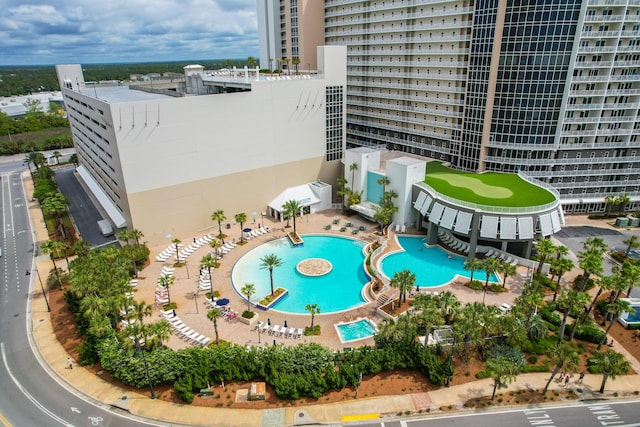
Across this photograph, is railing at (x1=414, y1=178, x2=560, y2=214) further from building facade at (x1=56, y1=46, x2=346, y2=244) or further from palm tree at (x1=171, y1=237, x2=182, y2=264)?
palm tree at (x1=171, y1=237, x2=182, y2=264)

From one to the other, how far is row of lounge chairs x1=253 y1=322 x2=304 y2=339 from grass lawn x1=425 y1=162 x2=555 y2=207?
101 ft

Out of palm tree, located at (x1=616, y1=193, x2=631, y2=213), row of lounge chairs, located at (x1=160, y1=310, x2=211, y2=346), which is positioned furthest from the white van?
palm tree, located at (x1=616, y1=193, x2=631, y2=213)

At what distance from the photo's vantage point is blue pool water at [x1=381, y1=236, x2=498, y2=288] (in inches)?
2021

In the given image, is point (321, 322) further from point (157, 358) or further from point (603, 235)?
point (603, 235)

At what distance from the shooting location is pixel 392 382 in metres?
36.8

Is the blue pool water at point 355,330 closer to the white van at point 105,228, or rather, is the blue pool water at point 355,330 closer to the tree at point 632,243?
the tree at point 632,243

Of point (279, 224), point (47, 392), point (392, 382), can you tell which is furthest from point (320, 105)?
point (47, 392)

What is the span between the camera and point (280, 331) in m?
42.2

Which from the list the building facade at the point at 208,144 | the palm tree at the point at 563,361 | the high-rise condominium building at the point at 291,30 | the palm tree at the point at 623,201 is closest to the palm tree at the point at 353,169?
the building facade at the point at 208,144

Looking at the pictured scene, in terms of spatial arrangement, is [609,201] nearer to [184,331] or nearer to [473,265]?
[473,265]

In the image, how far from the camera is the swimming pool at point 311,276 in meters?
48.3

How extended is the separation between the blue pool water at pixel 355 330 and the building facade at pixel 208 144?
3297 cm

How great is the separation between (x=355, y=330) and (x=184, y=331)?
1879 centimetres

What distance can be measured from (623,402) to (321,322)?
94.9ft
